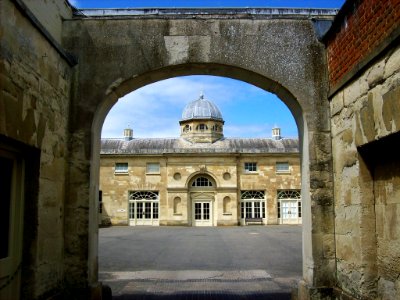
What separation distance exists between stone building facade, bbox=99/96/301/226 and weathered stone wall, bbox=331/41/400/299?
2916 centimetres

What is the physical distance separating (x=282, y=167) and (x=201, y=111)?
957cm

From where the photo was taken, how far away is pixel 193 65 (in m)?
6.12

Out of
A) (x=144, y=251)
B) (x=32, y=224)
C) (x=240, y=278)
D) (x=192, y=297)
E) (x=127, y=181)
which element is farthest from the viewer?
(x=127, y=181)

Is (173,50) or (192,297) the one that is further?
(192,297)

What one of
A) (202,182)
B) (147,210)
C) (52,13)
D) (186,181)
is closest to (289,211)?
(202,182)

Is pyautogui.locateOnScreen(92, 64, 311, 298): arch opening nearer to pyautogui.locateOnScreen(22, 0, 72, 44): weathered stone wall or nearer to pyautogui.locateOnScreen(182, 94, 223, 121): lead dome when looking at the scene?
pyautogui.locateOnScreen(22, 0, 72, 44): weathered stone wall

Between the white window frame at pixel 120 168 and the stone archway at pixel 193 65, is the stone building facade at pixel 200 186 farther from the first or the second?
the stone archway at pixel 193 65

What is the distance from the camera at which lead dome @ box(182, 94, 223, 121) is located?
4034 cm

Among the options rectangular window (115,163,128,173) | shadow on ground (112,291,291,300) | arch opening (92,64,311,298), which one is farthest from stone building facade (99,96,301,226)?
arch opening (92,64,311,298)

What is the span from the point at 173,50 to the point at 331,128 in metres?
2.34

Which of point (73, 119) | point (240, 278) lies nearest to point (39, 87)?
point (73, 119)

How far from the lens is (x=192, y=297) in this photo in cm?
689

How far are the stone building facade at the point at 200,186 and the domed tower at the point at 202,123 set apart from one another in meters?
3.64

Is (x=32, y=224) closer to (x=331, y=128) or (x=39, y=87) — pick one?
(x=39, y=87)
